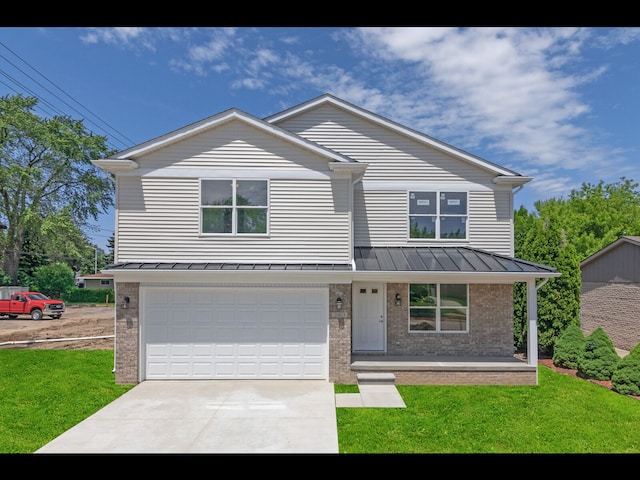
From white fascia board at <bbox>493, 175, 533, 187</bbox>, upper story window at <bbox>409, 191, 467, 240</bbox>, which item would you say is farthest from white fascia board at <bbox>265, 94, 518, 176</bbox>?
upper story window at <bbox>409, 191, 467, 240</bbox>

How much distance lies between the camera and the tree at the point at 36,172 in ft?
111

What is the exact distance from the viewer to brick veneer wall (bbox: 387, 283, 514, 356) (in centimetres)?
1136

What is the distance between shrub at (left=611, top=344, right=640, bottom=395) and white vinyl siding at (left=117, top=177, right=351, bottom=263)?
766 cm

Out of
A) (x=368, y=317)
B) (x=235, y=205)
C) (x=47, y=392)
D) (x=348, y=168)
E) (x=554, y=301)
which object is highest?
(x=348, y=168)

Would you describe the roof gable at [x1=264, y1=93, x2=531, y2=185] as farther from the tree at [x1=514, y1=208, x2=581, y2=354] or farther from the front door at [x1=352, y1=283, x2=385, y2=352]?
the front door at [x1=352, y1=283, x2=385, y2=352]

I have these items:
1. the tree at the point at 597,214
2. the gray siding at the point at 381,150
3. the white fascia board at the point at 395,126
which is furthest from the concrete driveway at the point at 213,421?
the tree at the point at 597,214

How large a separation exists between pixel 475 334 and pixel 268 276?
6.45 meters

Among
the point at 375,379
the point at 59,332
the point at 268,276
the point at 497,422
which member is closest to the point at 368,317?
the point at 375,379

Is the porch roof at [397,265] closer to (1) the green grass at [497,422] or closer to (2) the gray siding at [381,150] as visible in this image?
(2) the gray siding at [381,150]

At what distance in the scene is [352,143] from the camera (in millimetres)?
12766

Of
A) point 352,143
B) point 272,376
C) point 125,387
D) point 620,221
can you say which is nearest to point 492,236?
point 352,143

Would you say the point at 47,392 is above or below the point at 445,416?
below

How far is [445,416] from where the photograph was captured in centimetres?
786

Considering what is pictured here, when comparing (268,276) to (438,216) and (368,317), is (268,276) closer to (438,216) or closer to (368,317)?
(368,317)
